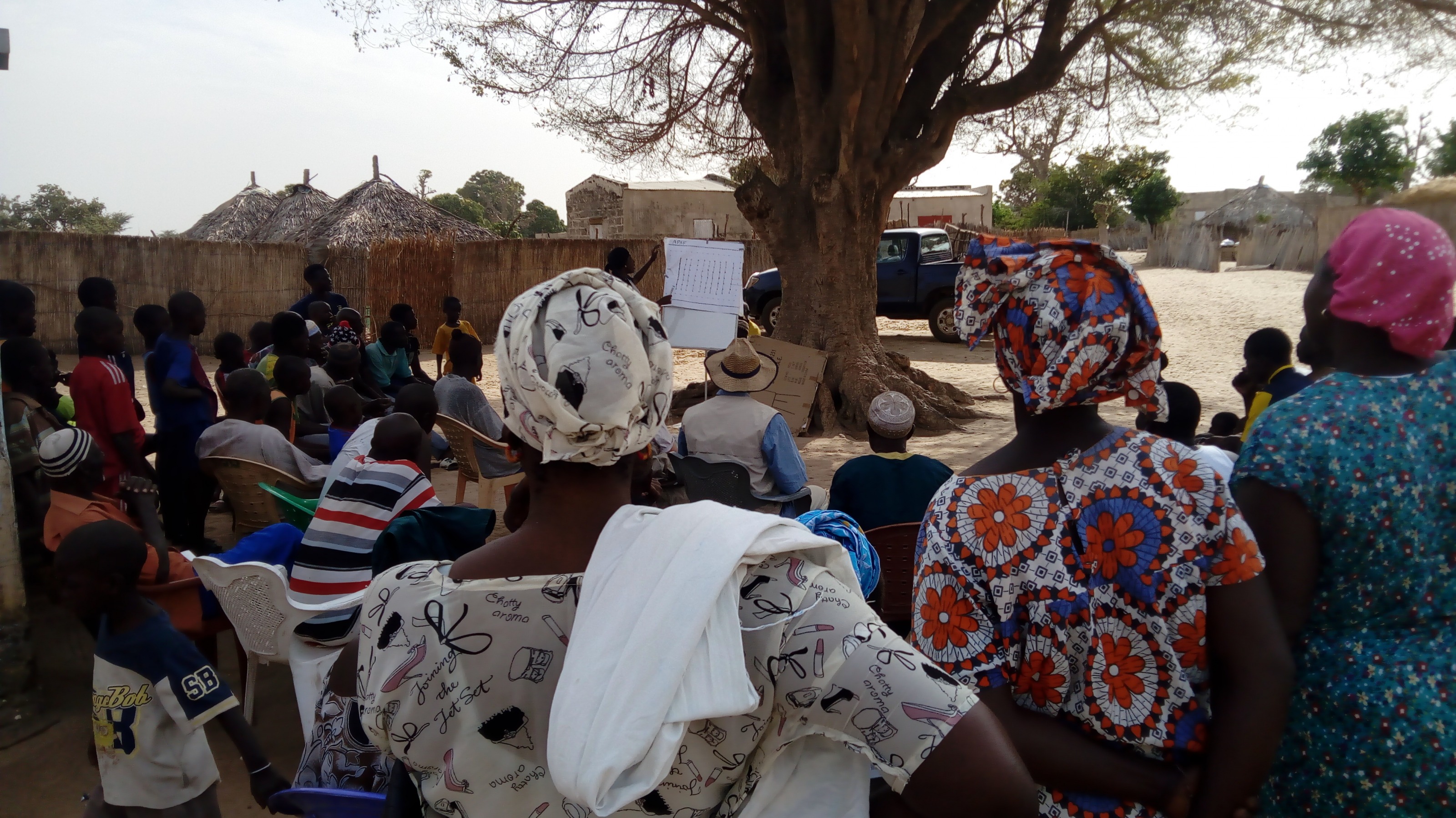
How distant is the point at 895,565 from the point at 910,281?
1295 centimetres

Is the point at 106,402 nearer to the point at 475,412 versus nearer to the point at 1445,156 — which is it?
the point at 475,412

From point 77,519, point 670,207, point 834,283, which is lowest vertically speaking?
point 77,519

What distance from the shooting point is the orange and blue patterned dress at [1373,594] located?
1362 millimetres

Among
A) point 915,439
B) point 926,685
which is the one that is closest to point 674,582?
point 926,685

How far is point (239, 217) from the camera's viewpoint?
793 inches

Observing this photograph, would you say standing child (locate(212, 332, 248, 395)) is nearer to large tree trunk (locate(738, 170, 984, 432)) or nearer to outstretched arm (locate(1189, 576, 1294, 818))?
large tree trunk (locate(738, 170, 984, 432))

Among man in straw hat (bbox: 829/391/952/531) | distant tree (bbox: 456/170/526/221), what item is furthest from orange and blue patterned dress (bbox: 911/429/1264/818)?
distant tree (bbox: 456/170/526/221)

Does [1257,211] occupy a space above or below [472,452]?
above

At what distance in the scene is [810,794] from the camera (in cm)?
111

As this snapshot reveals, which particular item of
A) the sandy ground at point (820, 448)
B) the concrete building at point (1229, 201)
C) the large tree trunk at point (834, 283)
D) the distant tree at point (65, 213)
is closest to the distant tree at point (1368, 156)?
the concrete building at point (1229, 201)

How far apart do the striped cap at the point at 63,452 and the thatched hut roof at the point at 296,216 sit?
56.5 feet

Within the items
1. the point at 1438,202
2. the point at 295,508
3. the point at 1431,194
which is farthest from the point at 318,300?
the point at 1431,194

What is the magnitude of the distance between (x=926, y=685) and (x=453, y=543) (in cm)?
181

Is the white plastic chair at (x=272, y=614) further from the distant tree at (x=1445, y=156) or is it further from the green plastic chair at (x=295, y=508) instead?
the distant tree at (x=1445, y=156)
